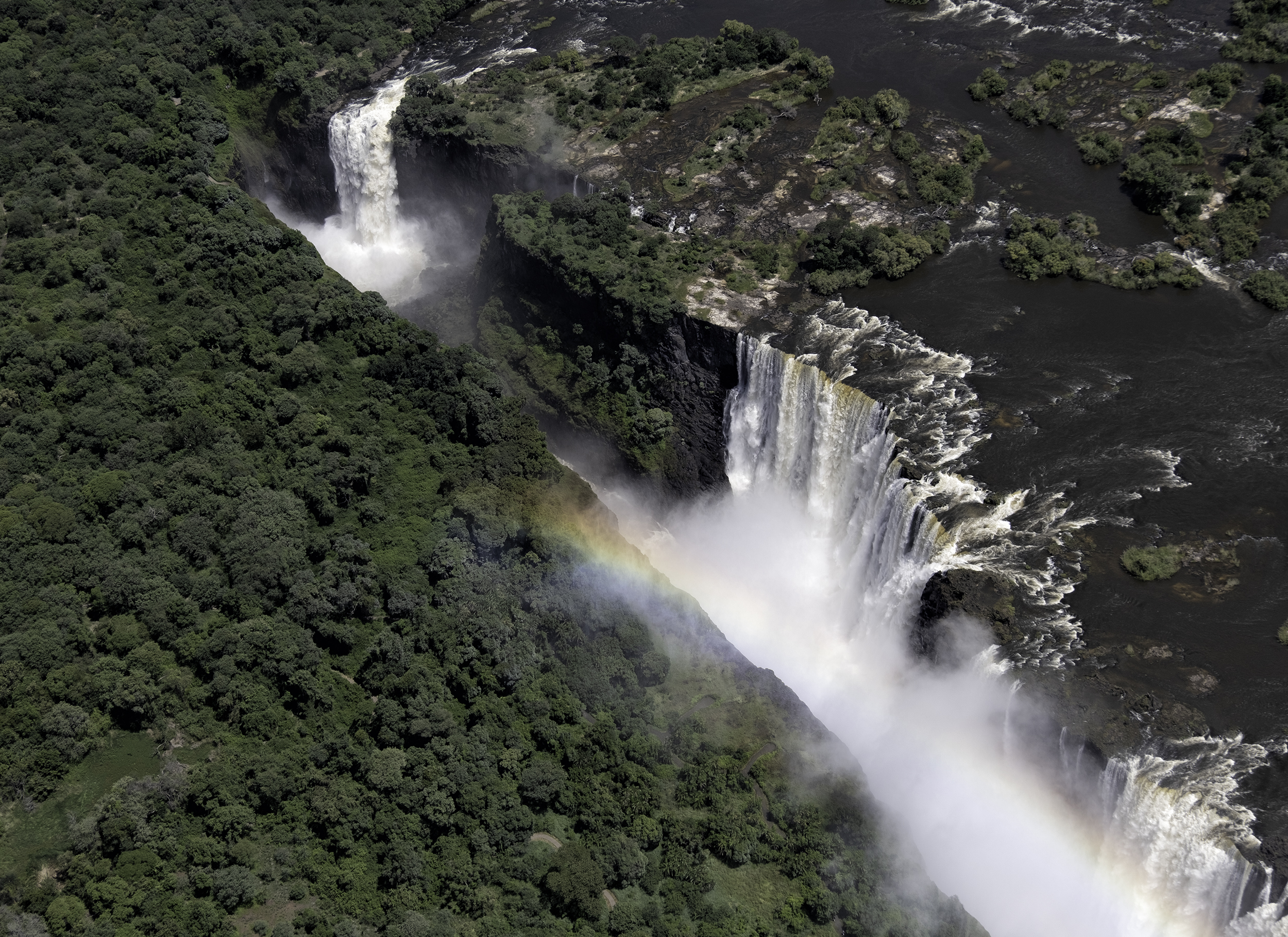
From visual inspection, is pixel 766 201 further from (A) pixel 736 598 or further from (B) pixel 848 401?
(A) pixel 736 598

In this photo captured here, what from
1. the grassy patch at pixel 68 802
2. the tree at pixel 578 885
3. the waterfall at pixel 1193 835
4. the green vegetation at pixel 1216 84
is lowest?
the tree at pixel 578 885

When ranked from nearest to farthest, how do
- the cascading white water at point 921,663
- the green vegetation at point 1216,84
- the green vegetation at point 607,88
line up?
the cascading white water at point 921,663 < the green vegetation at point 1216,84 < the green vegetation at point 607,88

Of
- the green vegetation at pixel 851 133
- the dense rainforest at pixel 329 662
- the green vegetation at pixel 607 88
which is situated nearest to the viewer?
the dense rainforest at pixel 329 662

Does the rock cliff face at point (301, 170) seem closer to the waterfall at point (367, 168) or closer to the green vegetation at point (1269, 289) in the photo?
the waterfall at point (367, 168)

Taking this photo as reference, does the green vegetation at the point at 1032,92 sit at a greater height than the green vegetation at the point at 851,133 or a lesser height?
greater

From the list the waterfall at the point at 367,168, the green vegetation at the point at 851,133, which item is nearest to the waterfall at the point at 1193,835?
the green vegetation at the point at 851,133

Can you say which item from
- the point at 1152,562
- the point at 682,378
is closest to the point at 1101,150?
the point at 682,378

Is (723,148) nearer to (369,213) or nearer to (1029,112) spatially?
(1029,112)

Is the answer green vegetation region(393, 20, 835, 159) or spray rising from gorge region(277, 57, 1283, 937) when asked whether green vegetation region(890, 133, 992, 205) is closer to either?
green vegetation region(393, 20, 835, 159)
